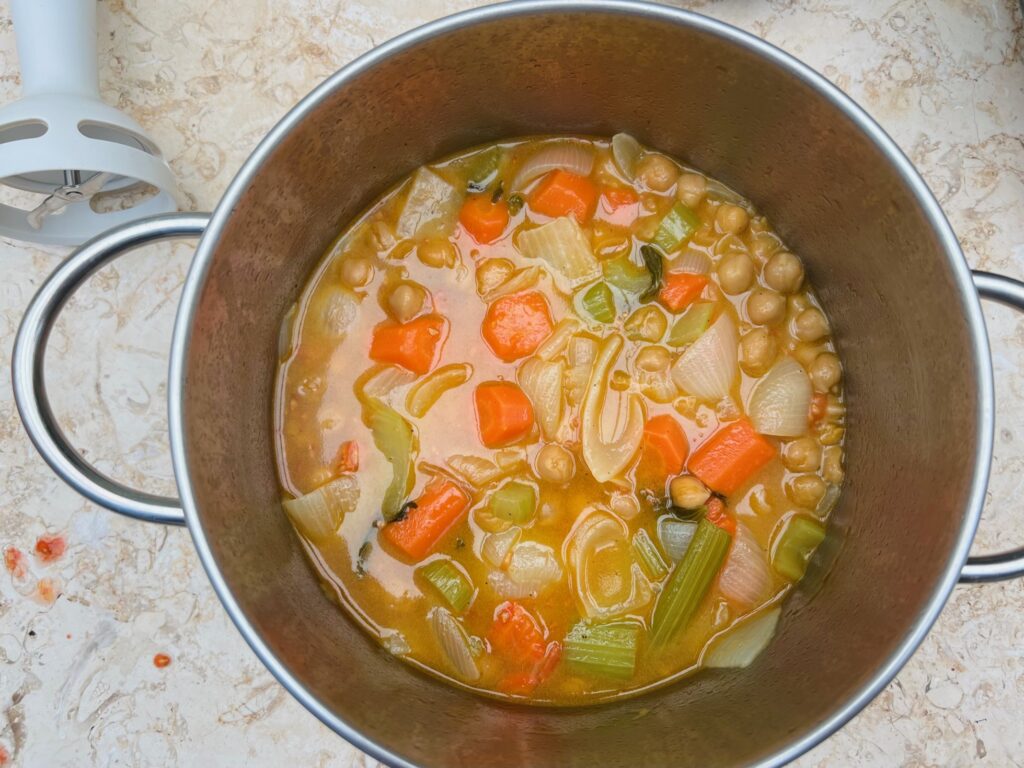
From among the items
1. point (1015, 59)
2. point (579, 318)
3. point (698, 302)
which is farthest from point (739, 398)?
point (1015, 59)

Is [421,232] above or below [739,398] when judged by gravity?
above

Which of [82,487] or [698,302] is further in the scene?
[698,302]

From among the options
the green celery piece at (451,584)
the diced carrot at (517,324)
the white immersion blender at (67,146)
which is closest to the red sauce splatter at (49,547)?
the white immersion blender at (67,146)

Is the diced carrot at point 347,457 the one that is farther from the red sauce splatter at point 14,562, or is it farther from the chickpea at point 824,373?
the chickpea at point 824,373

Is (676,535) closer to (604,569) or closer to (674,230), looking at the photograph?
(604,569)

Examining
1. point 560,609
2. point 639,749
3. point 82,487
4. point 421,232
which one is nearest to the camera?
point 82,487

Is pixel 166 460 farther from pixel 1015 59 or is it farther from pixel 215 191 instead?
pixel 1015 59

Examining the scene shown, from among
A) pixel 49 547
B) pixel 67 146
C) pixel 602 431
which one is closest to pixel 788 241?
pixel 602 431
